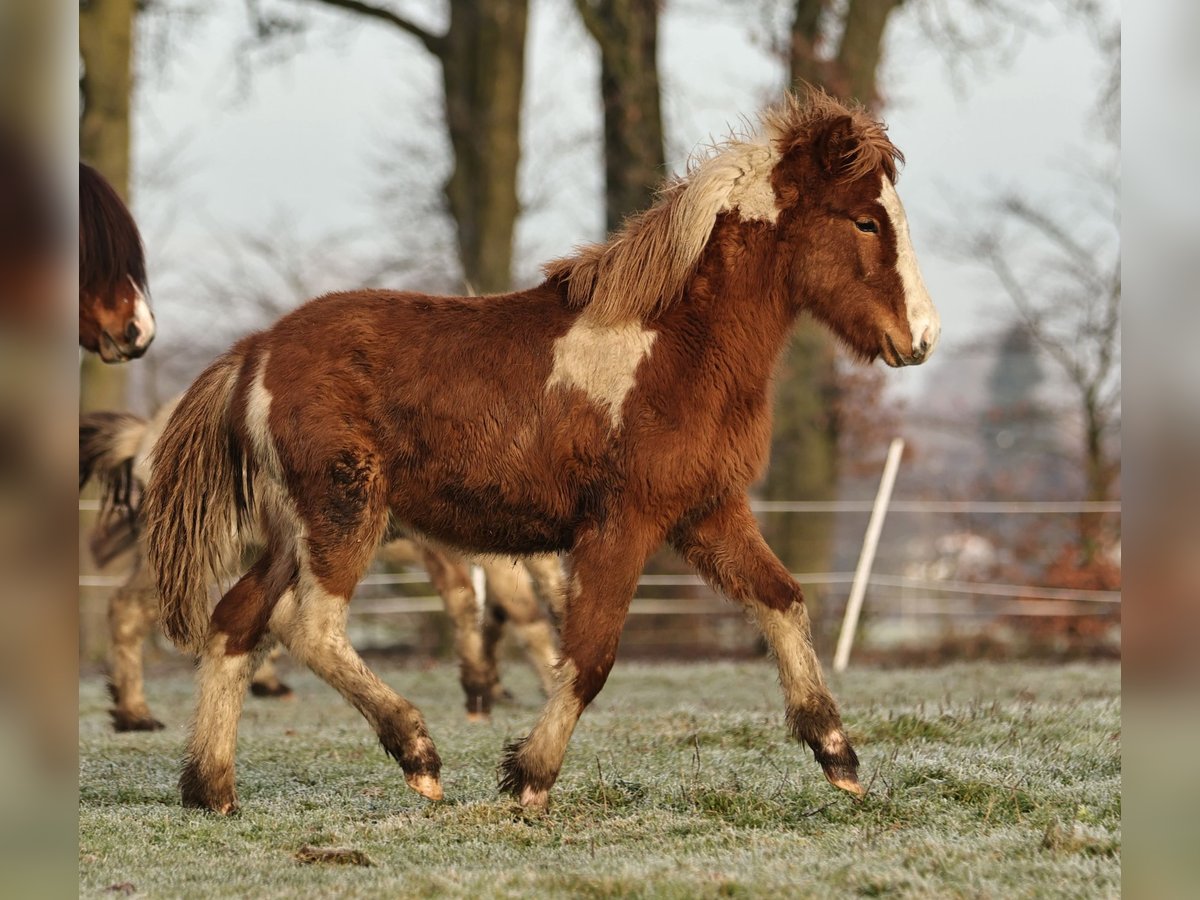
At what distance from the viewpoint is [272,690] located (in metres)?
10.1

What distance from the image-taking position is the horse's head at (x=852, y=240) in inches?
202

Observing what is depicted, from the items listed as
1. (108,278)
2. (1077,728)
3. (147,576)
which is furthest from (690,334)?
(147,576)

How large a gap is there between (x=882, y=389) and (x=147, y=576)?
10941mm

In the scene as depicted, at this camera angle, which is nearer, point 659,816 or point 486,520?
point 659,816

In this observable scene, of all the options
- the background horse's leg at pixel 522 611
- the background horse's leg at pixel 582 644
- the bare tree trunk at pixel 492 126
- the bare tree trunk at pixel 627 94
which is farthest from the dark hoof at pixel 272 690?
the bare tree trunk at pixel 627 94

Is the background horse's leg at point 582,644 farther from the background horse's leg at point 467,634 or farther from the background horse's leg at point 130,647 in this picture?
the background horse's leg at point 130,647

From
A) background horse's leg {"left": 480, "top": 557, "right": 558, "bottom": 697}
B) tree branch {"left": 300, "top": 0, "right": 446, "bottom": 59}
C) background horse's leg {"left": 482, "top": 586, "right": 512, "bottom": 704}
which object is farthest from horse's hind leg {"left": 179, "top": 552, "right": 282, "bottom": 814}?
tree branch {"left": 300, "top": 0, "right": 446, "bottom": 59}

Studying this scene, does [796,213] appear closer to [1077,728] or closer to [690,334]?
[690,334]

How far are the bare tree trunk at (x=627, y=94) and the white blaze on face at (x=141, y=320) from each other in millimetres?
8521

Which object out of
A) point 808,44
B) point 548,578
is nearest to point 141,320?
point 548,578

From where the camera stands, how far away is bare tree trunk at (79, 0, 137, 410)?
14.1 metres

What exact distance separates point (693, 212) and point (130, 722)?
206 inches

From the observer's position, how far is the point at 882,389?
679 inches

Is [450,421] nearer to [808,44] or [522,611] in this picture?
[522,611]
